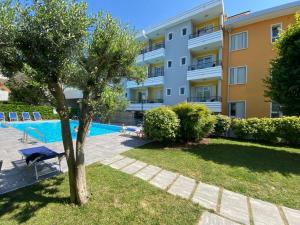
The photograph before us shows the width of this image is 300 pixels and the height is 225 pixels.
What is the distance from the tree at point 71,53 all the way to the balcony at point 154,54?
19.0m

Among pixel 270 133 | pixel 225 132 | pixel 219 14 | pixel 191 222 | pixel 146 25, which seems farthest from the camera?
pixel 146 25

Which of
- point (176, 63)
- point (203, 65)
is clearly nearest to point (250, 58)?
point (203, 65)

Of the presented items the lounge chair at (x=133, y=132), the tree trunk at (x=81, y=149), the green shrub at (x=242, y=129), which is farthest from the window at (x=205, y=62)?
the tree trunk at (x=81, y=149)

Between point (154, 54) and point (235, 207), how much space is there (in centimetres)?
2150

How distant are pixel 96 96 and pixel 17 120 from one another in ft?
79.1

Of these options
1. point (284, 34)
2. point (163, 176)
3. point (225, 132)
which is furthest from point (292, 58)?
point (163, 176)

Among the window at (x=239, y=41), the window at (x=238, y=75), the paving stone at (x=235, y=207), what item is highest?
the window at (x=239, y=41)

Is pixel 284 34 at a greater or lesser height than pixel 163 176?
greater

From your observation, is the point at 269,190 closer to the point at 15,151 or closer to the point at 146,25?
the point at 15,151

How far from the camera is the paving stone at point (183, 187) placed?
4.90m

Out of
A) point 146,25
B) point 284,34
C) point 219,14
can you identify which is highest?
point 146,25

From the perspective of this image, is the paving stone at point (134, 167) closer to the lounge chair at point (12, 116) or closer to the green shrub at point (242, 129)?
the green shrub at point (242, 129)

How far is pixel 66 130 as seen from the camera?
13.5ft

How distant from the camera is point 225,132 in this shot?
13578 millimetres
